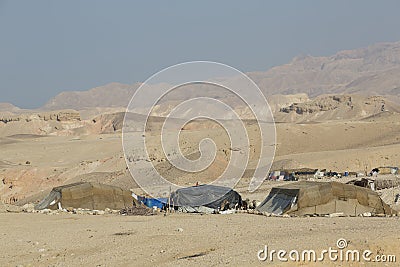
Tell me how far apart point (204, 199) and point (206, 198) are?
141 millimetres

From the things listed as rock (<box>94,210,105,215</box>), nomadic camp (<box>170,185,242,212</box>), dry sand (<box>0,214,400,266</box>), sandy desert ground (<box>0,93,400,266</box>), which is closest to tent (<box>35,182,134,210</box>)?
rock (<box>94,210,105,215</box>)

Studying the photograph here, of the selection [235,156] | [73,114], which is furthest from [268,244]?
[73,114]

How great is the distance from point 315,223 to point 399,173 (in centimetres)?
2302

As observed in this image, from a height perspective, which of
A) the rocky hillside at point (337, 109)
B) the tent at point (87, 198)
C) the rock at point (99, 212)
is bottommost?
the rock at point (99, 212)

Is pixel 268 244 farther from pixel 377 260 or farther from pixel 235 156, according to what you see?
pixel 235 156

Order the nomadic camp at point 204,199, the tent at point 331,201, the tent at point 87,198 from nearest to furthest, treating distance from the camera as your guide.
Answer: the tent at point 331,201 → the nomadic camp at point 204,199 → the tent at point 87,198

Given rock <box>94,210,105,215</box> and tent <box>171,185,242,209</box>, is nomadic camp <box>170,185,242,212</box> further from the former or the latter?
rock <box>94,210,105,215</box>

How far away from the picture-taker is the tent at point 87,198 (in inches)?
1001

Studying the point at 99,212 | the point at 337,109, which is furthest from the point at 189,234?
the point at 337,109

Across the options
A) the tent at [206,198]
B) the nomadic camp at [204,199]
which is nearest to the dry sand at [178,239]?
the nomadic camp at [204,199]

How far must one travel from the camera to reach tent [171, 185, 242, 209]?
24.6 metres

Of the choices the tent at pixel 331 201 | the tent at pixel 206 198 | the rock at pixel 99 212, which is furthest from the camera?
the tent at pixel 206 198

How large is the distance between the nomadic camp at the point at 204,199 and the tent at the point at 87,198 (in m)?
2.51

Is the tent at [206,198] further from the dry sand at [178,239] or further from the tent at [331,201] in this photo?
the dry sand at [178,239]
